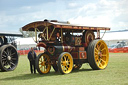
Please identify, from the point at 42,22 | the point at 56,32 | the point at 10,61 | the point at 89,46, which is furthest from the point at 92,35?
the point at 10,61

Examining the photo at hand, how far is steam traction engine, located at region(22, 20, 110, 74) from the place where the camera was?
10.5 metres

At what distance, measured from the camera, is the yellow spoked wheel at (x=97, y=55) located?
37.7 ft

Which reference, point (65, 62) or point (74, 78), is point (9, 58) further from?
point (74, 78)

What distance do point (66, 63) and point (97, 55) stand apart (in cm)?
208

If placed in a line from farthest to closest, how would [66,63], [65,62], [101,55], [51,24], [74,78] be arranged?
[101,55] < [66,63] < [65,62] < [51,24] < [74,78]

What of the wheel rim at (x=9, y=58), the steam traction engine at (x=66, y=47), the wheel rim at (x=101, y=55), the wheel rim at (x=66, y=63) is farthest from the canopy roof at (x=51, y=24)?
the wheel rim at (x=9, y=58)

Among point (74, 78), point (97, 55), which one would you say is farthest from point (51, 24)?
point (97, 55)

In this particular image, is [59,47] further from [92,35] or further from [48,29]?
[92,35]

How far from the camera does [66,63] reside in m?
10.6

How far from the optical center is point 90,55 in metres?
11.5

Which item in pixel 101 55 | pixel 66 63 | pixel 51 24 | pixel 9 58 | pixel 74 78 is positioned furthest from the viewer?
pixel 9 58

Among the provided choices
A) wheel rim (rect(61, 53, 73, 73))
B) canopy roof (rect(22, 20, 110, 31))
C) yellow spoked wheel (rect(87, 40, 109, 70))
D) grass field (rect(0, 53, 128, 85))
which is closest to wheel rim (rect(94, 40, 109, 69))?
yellow spoked wheel (rect(87, 40, 109, 70))

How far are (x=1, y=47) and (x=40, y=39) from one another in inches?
108

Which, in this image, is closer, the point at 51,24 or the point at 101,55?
the point at 51,24
